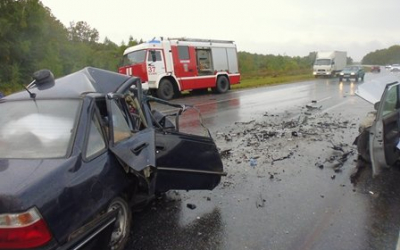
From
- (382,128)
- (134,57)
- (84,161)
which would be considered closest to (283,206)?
(382,128)

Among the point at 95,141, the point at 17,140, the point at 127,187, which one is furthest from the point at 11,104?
the point at 127,187

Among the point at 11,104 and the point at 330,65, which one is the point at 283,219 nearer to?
the point at 11,104

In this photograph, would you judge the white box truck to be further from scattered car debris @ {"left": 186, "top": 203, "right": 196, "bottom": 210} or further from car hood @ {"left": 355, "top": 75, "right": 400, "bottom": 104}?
Answer: scattered car debris @ {"left": 186, "top": 203, "right": 196, "bottom": 210}

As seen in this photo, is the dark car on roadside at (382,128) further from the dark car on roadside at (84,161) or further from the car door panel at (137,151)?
the car door panel at (137,151)

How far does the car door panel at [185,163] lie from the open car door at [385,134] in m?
2.10

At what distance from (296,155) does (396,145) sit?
194 centimetres

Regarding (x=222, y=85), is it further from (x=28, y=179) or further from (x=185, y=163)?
(x=28, y=179)

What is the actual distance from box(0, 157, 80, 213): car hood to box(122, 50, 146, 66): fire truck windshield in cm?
1472

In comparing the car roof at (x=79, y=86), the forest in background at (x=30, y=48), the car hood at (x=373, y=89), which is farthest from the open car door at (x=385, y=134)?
the forest in background at (x=30, y=48)

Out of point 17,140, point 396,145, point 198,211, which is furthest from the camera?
point 396,145

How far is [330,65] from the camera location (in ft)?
122

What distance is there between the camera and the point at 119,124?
3.46 metres

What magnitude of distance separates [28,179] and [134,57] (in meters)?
15.6

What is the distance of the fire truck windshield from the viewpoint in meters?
16.9
